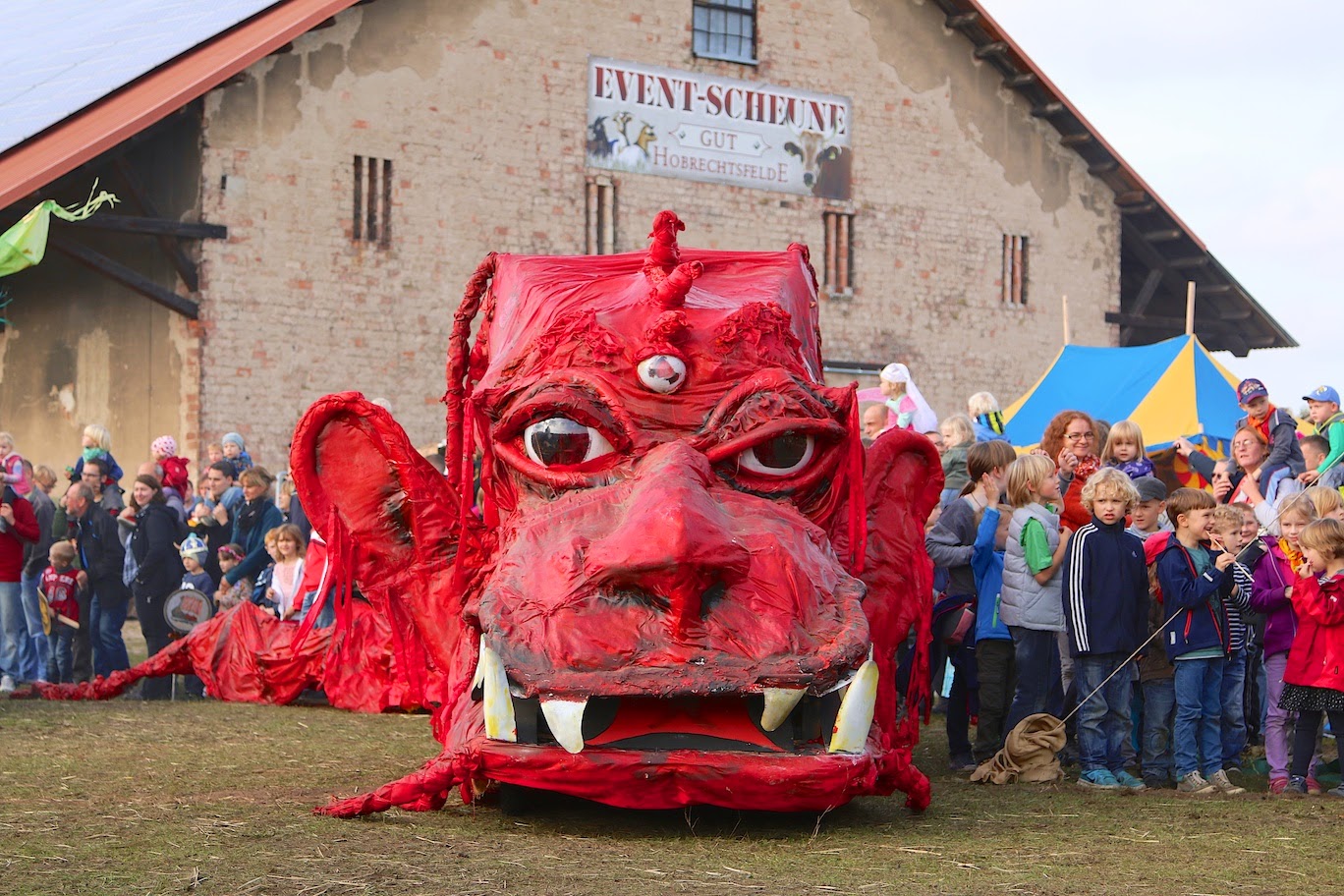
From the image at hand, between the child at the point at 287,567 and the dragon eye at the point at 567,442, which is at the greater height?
the dragon eye at the point at 567,442

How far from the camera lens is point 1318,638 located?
755 centimetres

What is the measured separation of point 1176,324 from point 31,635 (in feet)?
59.7

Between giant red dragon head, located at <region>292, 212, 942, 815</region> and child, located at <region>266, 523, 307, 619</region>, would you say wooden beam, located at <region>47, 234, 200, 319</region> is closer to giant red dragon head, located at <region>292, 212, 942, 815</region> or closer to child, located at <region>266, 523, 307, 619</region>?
child, located at <region>266, 523, 307, 619</region>

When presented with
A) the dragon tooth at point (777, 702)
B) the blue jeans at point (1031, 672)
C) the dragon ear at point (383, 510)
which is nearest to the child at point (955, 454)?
the blue jeans at point (1031, 672)

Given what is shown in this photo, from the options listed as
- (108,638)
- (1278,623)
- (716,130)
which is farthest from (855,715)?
(716,130)

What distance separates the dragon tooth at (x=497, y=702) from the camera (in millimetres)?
5746

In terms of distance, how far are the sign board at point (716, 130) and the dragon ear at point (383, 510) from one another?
1534 centimetres

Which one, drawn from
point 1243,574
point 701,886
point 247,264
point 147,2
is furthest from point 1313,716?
point 147,2

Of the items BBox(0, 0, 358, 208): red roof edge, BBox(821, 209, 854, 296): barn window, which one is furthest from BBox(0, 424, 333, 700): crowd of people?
BBox(821, 209, 854, 296): barn window

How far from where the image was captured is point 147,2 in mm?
24312

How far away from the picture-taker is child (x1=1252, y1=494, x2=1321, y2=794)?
781 centimetres

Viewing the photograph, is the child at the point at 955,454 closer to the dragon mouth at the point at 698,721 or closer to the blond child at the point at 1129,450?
the blond child at the point at 1129,450

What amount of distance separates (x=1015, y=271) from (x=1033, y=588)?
17.4 metres

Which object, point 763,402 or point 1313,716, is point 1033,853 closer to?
point 763,402
